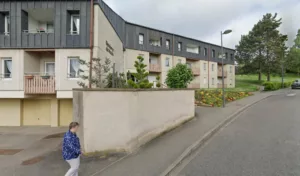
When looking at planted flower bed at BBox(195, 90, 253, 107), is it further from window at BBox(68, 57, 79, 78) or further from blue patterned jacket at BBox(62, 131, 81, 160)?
blue patterned jacket at BBox(62, 131, 81, 160)

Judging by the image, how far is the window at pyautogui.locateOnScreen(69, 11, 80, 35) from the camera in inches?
480

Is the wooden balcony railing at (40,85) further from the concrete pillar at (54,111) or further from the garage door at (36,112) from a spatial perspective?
the garage door at (36,112)

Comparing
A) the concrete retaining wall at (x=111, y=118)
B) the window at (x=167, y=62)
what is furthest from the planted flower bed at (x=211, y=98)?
the window at (x=167, y=62)

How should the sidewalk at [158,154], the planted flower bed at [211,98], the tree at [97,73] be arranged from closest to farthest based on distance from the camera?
the sidewalk at [158,154] → the tree at [97,73] → the planted flower bed at [211,98]

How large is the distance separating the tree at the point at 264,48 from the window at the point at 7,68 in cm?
3883

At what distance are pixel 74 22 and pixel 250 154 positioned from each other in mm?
11906

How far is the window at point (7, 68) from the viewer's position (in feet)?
39.8

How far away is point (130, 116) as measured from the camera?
20.0ft

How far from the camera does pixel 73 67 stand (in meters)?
12.0

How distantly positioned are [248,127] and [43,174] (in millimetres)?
8340

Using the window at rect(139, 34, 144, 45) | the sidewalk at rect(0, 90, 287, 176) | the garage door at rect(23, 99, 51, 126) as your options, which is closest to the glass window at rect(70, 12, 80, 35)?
the garage door at rect(23, 99, 51, 126)

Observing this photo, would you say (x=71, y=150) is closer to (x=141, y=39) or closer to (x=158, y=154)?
(x=158, y=154)

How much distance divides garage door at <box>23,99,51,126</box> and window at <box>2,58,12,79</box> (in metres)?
2.23

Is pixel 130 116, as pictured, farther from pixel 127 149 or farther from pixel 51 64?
pixel 51 64
